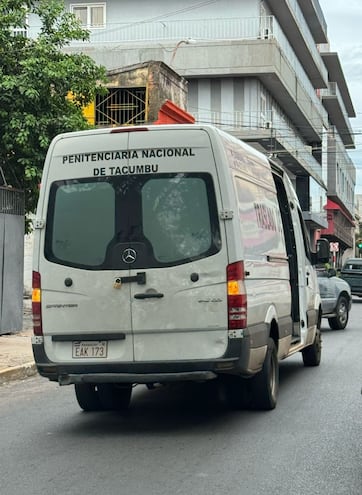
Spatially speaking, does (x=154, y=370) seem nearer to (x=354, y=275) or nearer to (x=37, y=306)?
(x=37, y=306)

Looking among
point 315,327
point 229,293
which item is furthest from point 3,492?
point 315,327

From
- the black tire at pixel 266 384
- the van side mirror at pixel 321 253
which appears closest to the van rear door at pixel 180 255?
the black tire at pixel 266 384

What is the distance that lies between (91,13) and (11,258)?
2672 centimetres

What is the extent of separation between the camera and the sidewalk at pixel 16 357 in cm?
1066

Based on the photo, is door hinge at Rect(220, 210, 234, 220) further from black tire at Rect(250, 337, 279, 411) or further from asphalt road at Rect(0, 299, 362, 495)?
asphalt road at Rect(0, 299, 362, 495)

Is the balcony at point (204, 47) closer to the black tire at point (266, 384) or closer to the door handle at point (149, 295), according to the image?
the black tire at point (266, 384)

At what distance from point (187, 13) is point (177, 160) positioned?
32047 mm

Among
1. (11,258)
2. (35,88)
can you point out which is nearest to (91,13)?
(35,88)

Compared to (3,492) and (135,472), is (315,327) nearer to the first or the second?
(135,472)

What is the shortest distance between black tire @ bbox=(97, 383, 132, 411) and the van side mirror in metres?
4.15

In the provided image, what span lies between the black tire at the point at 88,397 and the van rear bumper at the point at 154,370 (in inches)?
39.4

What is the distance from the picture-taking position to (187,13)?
37156mm

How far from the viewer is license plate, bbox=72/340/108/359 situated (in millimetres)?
6965

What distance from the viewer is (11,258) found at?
48.0ft
